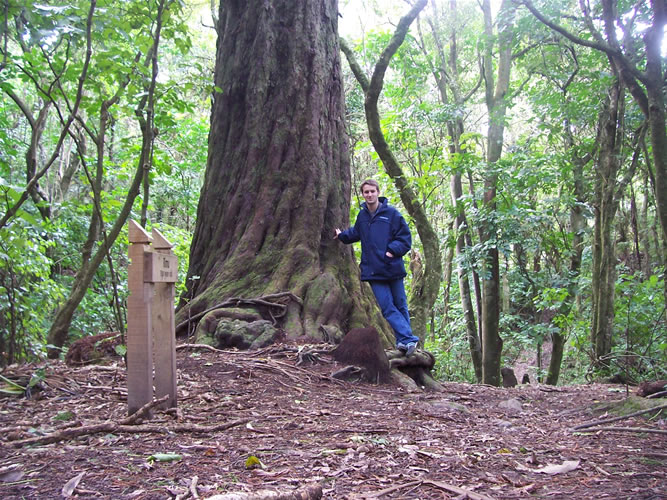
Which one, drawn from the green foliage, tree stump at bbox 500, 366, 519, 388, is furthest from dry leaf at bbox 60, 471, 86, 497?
tree stump at bbox 500, 366, 519, 388

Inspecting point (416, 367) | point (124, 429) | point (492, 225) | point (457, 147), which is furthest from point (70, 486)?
point (457, 147)

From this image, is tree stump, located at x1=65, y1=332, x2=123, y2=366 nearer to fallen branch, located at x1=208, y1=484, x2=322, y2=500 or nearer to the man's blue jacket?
the man's blue jacket

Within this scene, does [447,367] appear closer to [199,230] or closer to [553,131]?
[553,131]

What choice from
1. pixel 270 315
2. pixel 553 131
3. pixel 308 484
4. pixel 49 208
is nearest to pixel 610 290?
pixel 553 131

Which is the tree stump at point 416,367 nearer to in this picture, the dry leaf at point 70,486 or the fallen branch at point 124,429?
the fallen branch at point 124,429

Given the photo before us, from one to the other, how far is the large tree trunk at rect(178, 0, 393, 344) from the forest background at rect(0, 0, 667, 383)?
760 millimetres

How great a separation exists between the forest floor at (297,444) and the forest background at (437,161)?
1158 millimetres

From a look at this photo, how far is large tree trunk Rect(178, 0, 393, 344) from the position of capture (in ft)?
19.5

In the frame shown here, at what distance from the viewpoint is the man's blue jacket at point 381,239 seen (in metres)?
5.89

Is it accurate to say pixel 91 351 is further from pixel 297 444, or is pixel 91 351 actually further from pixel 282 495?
pixel 282 495

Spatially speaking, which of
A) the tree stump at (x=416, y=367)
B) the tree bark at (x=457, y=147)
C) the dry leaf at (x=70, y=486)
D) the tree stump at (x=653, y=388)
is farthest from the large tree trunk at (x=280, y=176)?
the tree bark at (x=457, y=147)

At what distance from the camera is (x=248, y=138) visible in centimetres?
658

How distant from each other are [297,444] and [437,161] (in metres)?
9.02

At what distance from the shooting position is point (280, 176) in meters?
6.38
